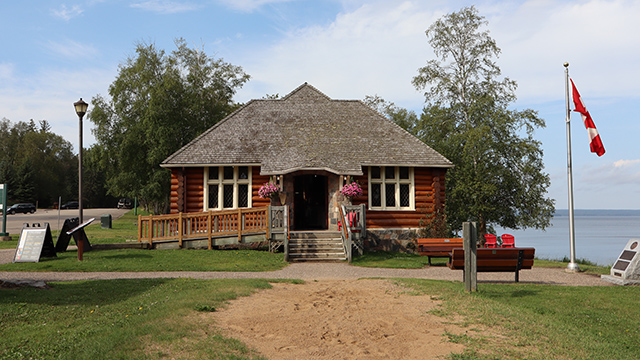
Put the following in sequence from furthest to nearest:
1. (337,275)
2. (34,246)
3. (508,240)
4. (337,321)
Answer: (508,240) → (34,246) → (337,275) → (337,321)

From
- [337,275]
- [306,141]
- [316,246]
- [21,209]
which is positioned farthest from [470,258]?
[21,209]

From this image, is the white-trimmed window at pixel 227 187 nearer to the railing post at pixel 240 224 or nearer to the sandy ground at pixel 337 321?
the railing post at pixel 240 224

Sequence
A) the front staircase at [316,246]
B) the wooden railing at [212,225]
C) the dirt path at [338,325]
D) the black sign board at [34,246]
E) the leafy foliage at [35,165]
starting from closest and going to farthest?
the dirt path at [338,325]
the black sign board at [34,246]
the front staircase at [316,246]
the wooden railing at [212,225]
the leafy foliage at [35,165]

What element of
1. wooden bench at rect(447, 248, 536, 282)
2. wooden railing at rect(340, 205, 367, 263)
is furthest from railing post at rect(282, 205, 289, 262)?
wooden bench at rect(447, 248, 536, 282)

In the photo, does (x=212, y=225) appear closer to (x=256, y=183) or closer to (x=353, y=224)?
(x=256, y=183)

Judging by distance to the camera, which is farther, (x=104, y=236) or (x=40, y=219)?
(x=40, y=219)

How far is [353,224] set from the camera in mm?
17766

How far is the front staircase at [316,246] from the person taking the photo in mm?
16641

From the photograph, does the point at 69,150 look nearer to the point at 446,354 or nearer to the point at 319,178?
the point at 319,178

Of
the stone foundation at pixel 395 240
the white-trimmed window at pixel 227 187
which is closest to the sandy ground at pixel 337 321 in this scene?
the stone foundation at pixel 395 240

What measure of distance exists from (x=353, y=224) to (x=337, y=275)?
4891mm

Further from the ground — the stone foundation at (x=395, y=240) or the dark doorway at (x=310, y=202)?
the dark doorway at (x=310, y=202)

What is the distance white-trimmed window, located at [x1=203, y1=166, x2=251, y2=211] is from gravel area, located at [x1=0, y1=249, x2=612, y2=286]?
6327mm

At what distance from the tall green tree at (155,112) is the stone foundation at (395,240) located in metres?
18.5
